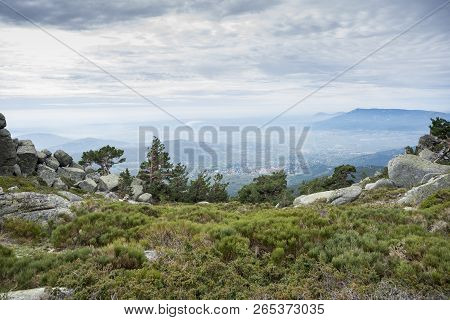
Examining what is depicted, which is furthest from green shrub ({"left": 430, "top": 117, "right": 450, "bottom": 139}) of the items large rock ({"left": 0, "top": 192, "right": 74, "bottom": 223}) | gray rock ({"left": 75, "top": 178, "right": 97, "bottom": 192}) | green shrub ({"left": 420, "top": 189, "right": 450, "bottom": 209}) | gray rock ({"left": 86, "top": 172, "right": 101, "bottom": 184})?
large rock ({"left": 0, "top": 192, "right": 74, "bottom": 223})

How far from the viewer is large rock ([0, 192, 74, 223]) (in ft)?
46.6

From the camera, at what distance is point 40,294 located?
21.4 feet

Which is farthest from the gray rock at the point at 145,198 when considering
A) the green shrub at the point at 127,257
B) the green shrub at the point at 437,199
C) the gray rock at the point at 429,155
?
the gray rock at the point at 429,155

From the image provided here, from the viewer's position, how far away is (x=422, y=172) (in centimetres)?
3378

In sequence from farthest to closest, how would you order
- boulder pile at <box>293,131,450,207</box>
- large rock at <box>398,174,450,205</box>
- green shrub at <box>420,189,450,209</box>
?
1. boulder pile at <box>293,131,450,207</box>
2. large rock at <box>398,174,450,205</box>
3. green shrub at <box>420,189,450,209</box>

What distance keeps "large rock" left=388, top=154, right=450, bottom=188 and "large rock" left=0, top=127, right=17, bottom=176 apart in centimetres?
4238

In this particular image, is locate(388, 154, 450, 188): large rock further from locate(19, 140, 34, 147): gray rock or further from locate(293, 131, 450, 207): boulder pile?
locate(19, 140, 34, 147): gray rock

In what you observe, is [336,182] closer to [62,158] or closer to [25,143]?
[62,158]

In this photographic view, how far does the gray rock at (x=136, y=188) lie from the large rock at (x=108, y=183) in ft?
7.80

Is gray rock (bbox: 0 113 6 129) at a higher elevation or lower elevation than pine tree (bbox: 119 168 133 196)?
higher

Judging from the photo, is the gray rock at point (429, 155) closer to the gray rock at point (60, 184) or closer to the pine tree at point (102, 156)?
the pine tree at point (102, 156)

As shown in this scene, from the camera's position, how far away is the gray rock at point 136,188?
1789 inches
